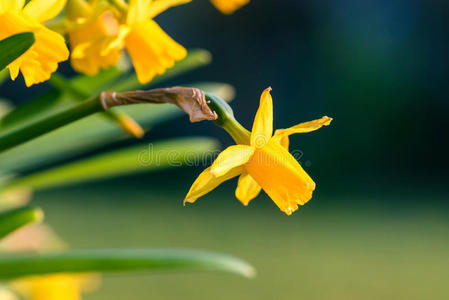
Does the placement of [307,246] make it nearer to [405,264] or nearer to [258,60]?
[405,264]

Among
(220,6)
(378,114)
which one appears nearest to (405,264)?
(378,114)

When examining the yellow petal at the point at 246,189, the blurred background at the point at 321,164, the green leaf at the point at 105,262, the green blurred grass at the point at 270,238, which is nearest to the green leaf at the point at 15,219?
the green leaf at the point at 105,262

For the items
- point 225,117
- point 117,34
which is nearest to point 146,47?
point 117,34

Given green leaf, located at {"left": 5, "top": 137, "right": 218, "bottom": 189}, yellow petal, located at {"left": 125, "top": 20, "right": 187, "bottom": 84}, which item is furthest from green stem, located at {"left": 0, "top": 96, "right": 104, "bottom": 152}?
green leaf, located at {"left": 5, "top": 137, "right": 218, "bottom": 189}

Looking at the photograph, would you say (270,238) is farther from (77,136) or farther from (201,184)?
(201,184)

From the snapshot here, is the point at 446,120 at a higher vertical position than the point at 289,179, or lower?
higher

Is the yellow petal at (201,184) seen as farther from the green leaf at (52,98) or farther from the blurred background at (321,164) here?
the blurred background at (321,164)
